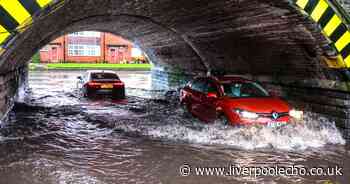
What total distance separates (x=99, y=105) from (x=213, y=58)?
5611mm

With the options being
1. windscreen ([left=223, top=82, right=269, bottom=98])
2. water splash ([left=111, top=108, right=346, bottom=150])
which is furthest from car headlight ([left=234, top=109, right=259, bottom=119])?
windscreen ([left=223, top=82, right=269, bottom=98])

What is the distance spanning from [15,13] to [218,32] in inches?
350

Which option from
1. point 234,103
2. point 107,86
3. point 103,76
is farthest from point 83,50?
point 234,103

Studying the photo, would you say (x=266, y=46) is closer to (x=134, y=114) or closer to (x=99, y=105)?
(x=134, y=114)

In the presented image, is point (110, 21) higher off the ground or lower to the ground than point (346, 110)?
higher

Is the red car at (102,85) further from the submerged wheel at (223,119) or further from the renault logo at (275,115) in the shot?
the renault logo at (275,115)

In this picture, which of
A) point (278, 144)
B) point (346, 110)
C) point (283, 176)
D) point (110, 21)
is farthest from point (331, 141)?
point (110, 21)

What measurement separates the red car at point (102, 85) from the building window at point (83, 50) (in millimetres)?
43055

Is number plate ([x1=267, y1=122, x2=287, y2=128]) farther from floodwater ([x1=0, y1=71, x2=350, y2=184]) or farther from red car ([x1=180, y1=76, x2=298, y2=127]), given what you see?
floodwater ([x1=0, y1=71, x2=350, y2=184])

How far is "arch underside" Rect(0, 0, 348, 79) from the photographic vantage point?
1102 centimetres

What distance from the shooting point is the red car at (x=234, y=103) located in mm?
10523

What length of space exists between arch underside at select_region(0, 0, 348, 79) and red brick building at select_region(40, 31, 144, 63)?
41999 mm

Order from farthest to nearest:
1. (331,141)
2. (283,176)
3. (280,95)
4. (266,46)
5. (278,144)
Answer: (280,95) < (266,46) < (331,141) < (278,144) < (283,176)

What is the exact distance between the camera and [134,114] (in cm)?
1564
